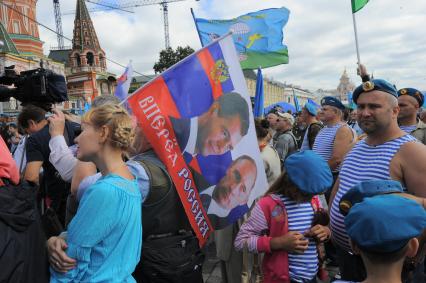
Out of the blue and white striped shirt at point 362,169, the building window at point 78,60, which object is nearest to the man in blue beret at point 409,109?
the blue and white striped shirt at point 362,169

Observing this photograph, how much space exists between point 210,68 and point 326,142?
8.64ft

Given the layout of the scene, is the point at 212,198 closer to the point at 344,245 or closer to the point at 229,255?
the point at 344,245

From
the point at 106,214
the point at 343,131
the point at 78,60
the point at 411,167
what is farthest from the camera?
the point at 78,60

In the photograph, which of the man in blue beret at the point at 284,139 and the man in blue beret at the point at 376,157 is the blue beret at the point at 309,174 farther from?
the man in blue beret at the point at 284,139

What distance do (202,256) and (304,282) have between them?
0.67 m

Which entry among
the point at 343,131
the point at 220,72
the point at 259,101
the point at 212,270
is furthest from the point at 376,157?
the point at 259,101

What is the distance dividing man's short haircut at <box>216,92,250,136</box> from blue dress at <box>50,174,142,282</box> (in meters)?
1.06

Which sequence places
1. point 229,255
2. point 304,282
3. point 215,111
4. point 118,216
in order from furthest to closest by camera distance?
point 229,255
point 215,111
point 304,282
point 118,216

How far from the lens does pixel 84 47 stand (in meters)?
64.1

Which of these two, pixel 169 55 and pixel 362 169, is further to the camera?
pixel 169 55

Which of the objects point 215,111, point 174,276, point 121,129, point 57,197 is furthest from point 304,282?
point 57,197

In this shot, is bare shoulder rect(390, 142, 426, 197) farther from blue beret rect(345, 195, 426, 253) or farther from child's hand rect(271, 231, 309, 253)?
blue beret rect(345, 195, 426, 253)

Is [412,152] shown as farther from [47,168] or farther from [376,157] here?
[47,168]

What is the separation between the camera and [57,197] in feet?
9.68
